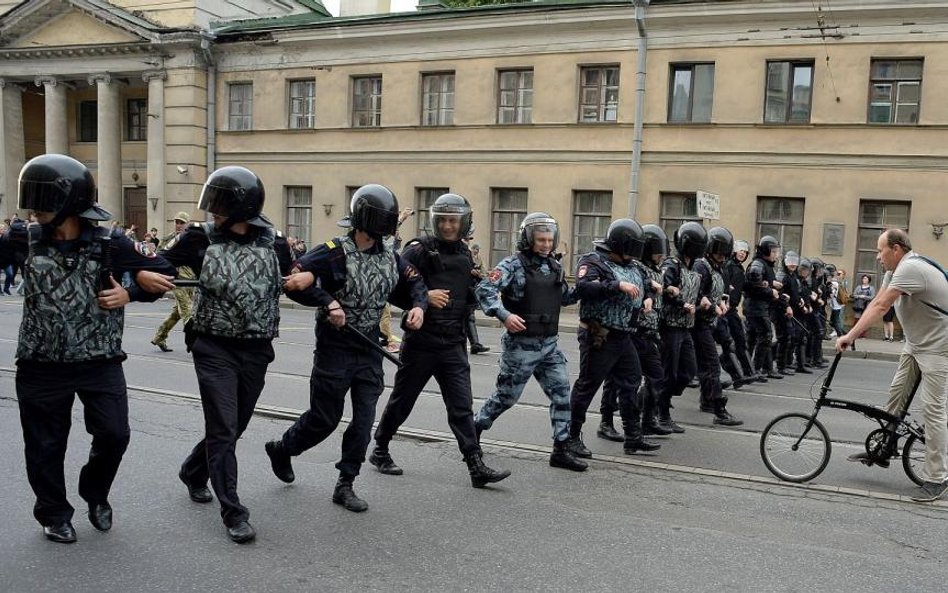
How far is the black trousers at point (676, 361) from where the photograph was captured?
805 cm

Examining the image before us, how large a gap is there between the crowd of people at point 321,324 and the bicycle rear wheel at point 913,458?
0.85 feet

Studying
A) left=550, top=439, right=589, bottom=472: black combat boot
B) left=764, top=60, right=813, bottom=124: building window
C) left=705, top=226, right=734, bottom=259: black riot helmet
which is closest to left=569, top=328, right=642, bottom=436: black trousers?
left=550, top=439, right=589, bottom=472: black combat boot

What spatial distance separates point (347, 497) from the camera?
17.6 ft

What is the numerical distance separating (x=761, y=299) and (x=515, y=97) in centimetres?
1400

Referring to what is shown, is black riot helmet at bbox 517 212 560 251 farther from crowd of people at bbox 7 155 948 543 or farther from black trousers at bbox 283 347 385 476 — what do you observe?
black trousers at bbox 283 347 385 476

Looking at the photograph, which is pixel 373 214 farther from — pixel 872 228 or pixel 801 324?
pixel 872 228

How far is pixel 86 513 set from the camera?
5074mm

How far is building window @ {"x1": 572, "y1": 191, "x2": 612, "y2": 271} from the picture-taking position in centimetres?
2364

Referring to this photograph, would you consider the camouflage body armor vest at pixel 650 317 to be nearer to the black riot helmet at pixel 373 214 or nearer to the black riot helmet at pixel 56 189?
the black riot helmet at pixel 373 214

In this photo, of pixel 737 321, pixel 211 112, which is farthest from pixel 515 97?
pixel 737 321

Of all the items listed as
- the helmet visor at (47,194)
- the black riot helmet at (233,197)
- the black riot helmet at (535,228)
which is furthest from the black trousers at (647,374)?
the helmet visor at (47,194)

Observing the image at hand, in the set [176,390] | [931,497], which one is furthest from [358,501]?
[176,390]

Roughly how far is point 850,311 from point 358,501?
62.2 ft

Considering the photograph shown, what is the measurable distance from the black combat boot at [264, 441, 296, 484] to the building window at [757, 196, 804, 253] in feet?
59.8
